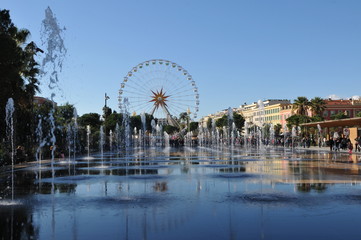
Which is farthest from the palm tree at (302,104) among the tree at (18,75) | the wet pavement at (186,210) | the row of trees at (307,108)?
the wet pavement at (186,210)

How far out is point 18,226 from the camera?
8.06 metres

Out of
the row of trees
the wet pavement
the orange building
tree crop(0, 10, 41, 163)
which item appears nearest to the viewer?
the wet pavement

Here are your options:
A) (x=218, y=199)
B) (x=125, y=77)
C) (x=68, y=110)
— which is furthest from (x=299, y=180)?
(x=68, y=110)

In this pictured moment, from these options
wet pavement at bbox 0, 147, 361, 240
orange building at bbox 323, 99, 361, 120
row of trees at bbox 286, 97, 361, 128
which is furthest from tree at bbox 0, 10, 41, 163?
orange building at bbox 323, 99, 361, 120

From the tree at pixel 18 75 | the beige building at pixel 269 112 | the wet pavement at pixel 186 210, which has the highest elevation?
the beige building at pixel 269 112

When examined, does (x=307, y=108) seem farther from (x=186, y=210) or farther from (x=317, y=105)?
(x=186, y=210)

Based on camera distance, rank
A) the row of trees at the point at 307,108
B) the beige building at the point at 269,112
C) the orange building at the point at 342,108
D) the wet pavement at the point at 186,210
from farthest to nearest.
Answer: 1. the beige building at the point at 269,112
2. the orange building at the point at 342,108
3. the row of trees at the point at 307,108
4. the wet pavement at the point at 186,210

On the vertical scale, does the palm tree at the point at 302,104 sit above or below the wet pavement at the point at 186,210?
above

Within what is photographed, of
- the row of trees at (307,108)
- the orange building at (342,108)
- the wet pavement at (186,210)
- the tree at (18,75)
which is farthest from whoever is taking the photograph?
the orange building at (342,108)

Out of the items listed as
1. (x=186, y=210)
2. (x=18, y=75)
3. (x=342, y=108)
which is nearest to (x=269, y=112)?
(x=342, y=108)

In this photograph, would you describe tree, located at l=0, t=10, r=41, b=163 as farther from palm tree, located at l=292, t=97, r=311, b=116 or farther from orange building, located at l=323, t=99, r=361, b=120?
orange building, located at l=323, t=99, r=361, b=120

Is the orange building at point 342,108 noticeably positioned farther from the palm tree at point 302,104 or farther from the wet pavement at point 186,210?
the wet pavement at point 186,210

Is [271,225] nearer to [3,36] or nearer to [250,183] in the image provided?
[250,183]

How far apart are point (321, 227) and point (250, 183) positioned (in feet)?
22.0
